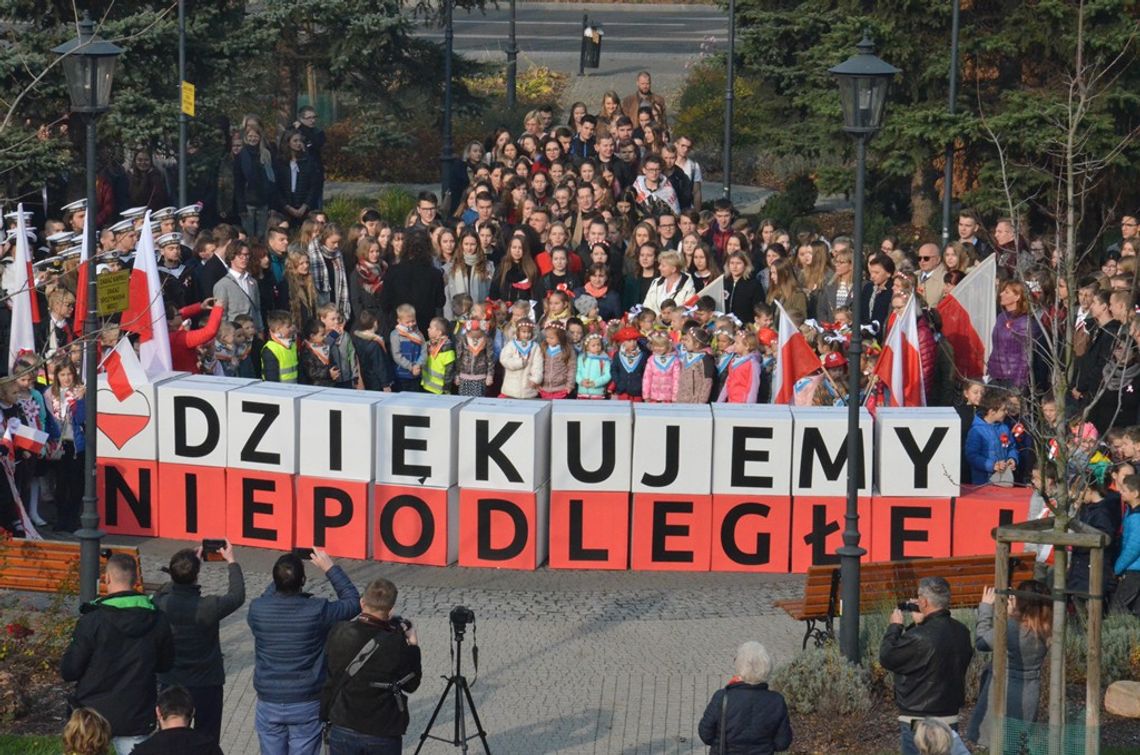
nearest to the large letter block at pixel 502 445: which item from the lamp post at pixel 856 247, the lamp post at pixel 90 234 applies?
the lamp post at pixel 856 247

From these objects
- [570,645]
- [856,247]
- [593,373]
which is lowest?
[570,645]

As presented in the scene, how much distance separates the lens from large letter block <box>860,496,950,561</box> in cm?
1758

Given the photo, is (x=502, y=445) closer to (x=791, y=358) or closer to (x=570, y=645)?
(x=570, y=645)

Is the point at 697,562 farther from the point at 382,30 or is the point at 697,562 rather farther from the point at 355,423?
the point at 382,30

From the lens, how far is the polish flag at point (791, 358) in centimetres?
1861

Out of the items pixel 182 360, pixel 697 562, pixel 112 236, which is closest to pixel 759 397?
pixel 697 562

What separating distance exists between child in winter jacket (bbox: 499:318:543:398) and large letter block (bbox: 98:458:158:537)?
345cm

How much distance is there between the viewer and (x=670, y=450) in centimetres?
1741

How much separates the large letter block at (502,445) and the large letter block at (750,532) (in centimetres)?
157

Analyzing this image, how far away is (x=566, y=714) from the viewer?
1404 centimetres

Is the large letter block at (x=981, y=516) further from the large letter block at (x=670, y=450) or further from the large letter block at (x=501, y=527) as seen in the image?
the large letter block at (x=501, y=527)

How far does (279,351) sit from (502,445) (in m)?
2.80

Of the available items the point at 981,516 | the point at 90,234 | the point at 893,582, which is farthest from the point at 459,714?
the point at 981,516

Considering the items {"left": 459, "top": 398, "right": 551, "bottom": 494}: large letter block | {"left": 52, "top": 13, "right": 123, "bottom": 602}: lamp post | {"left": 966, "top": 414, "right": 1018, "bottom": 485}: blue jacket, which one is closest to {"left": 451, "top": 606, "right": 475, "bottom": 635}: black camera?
{"left": 52, "top": 13, "right": 123, "bottom": 602}: lamp post
